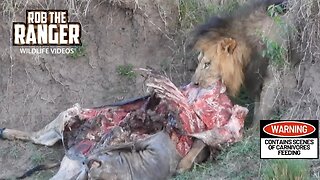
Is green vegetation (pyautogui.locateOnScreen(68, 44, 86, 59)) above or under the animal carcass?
above

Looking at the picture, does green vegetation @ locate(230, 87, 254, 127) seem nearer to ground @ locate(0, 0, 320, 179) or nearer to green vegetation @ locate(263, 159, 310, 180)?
ground @ locate(0, 0, 320, 179)

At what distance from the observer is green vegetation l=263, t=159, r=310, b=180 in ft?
16.6

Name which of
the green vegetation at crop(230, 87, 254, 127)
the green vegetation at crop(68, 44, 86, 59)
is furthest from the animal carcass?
the green vegetation at crop(68, 44, 86, 59)

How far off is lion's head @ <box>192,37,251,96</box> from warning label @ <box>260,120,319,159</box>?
32.3 inches

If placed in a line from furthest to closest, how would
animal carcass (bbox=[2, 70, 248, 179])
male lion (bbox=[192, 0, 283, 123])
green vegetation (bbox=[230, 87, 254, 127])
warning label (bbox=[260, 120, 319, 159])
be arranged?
green vegetation (bbox=[230, 87, 254, 127]) < male lion (bbox=[192, 0, 283, 123]) < animal carcass (bbox=[2, 70, 248, 179]) < warning label (bbox=[260, 120, 319, 159])

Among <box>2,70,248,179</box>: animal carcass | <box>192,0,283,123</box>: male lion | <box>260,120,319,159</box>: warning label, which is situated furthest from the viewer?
<box>192,0,283,123</box>: male lion

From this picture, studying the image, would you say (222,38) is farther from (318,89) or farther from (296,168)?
(296,168)

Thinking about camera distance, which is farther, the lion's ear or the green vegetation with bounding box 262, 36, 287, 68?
the lion's ear

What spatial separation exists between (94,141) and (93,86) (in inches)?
45.7

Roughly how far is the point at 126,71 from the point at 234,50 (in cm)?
145

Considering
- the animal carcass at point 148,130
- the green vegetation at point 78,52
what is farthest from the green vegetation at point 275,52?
the green vegetation at point 78,52

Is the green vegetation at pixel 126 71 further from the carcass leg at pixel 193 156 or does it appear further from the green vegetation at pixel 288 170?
the green vegetation at pixel 288 170

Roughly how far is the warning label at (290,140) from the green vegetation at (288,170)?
0.56 ft

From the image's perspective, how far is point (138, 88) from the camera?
25.3ft
